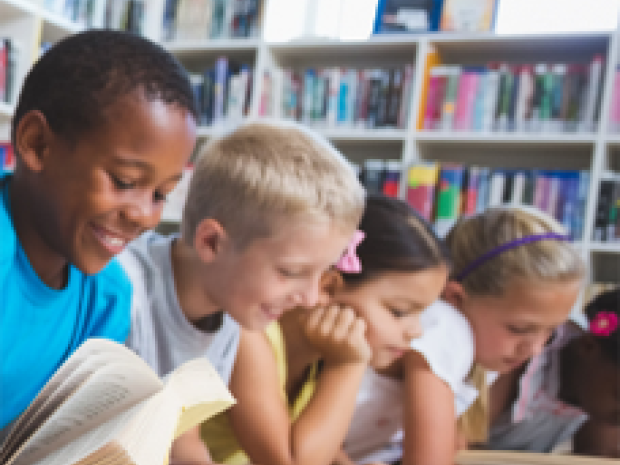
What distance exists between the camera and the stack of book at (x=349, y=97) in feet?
8.52

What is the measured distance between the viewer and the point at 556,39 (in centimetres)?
243

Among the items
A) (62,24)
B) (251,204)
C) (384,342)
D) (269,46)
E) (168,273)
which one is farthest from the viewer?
(269,46)

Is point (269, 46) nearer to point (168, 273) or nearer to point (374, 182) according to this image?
point (374, 182)

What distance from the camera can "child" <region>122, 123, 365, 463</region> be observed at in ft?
2.68

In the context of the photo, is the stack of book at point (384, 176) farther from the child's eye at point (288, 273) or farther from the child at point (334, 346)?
the child's eye at point (288, 273)

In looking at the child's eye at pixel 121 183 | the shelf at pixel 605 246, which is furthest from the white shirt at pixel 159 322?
the shelf at pixel 605 246

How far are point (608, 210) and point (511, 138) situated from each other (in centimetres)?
43

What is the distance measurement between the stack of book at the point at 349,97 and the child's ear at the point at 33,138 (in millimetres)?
2082

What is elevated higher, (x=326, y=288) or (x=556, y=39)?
(x=556, y=39)

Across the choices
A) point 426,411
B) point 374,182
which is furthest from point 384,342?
point 374,182

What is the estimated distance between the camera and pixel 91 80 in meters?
0.61

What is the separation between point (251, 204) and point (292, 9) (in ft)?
7.68

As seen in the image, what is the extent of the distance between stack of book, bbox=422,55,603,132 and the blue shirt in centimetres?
197

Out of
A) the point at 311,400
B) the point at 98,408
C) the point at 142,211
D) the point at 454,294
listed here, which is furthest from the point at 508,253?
the point at 98,408
